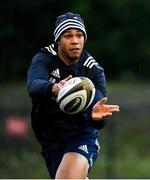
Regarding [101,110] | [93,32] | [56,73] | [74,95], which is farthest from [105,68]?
[74,95]

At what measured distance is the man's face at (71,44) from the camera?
344 inches

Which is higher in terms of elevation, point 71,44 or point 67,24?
point 67,24

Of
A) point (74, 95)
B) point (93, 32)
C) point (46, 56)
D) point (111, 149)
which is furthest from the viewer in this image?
point (93, 32)

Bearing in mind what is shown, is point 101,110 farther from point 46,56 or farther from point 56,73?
point 46,56

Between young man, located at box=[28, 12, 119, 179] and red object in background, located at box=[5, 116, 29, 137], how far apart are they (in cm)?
684

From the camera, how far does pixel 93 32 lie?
18.8 meters

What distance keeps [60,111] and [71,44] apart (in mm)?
623

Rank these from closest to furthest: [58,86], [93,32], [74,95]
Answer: [74,95], [58,86], [93,32]

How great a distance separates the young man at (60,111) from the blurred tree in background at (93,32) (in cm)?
891

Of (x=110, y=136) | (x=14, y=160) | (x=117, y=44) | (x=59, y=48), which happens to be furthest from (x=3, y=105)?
(x=59, y=48)

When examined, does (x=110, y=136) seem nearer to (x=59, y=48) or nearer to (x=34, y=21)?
(x=34, y=21)

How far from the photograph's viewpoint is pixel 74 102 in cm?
831

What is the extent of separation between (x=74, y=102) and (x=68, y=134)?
63cm

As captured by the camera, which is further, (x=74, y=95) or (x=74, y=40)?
(x=74, y=40)
